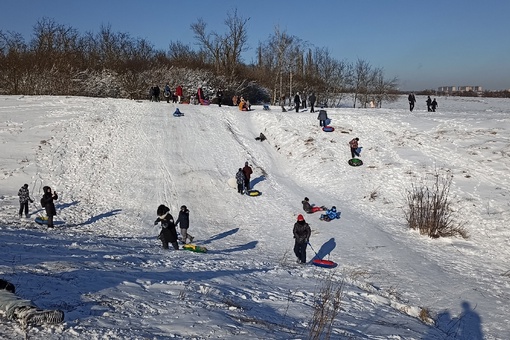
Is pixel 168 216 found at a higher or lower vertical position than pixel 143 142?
lower

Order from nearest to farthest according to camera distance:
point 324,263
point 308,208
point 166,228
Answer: point 324,263, point 166,228, point 308,208

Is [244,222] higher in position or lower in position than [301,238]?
lower

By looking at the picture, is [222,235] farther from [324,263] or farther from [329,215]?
[324,263]

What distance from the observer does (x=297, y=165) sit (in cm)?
2578

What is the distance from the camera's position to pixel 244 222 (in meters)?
18.1

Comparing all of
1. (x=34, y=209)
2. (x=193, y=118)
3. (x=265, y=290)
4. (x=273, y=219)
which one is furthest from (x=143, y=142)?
(x=265, y=290)

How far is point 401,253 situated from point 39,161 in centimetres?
1945

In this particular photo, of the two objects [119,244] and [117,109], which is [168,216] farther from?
[117,109]

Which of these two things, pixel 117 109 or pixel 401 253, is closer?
pixel 401 253

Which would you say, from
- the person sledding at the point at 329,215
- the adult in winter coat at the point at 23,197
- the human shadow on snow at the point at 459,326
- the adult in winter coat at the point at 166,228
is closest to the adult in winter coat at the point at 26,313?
the human shadow on snow at the point at 459,326

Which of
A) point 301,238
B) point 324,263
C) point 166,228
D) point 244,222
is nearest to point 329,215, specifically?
point 244,222

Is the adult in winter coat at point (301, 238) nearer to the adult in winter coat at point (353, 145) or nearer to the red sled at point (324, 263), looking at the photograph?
the red sled at point (324, 263)

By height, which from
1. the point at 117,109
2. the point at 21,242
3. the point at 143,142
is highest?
the point at 117,109

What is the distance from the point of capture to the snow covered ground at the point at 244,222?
7.09 meters
